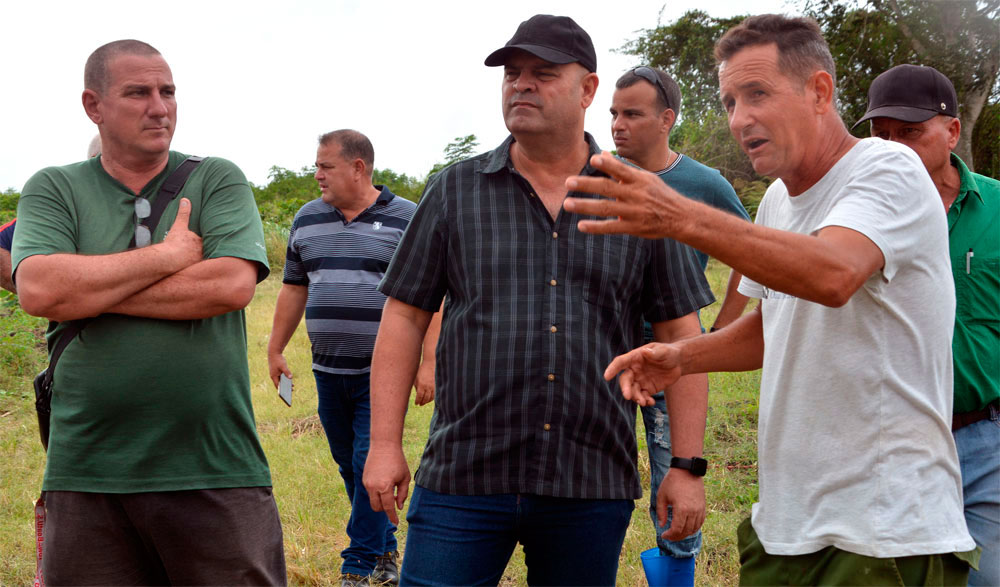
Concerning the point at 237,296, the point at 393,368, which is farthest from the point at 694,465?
the point at 237,296

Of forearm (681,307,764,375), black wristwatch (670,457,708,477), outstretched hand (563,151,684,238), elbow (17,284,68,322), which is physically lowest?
black wristwatch (670,457,708,477)

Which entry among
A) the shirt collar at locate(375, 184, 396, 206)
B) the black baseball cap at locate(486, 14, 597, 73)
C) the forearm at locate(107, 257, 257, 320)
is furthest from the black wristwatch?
the shirt collar at locate(375, 184, 396, 206)

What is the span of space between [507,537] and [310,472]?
13.8 ft

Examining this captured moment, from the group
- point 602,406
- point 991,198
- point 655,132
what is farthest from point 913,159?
point 655,132

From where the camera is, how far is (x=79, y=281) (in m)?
2.75

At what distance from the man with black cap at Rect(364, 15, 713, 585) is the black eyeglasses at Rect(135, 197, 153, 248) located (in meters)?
0.86

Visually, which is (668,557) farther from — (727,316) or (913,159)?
(913,159)

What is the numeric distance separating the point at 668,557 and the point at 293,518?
2.75 metres

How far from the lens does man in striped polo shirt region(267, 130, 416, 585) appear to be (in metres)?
4.70

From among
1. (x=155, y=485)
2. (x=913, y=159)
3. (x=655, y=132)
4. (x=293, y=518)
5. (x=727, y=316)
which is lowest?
(x=293, y=518)

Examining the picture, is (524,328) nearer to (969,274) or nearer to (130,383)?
(130,383)

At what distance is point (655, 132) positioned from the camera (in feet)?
14.1

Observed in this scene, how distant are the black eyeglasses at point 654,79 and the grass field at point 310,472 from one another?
93.3 inches

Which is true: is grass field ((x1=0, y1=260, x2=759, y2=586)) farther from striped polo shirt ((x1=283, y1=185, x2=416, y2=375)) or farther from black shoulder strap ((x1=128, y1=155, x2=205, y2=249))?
black shoulder strap ((x1=128, y1=155, x2=205, y2=249))
